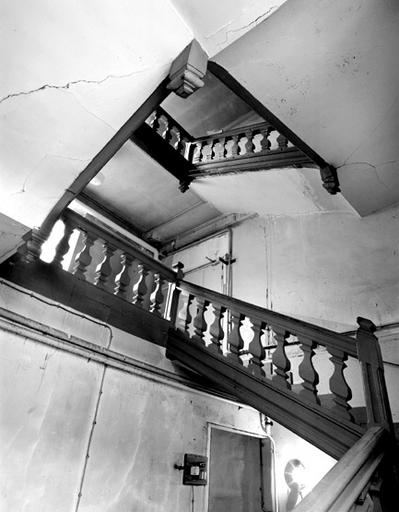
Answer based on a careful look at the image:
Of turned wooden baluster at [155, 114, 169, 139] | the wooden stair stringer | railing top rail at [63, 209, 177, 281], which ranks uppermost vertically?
turned wooden baluster at [155, 114, 169, 139]

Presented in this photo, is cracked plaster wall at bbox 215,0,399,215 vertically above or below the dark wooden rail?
above

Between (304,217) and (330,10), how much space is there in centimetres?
270

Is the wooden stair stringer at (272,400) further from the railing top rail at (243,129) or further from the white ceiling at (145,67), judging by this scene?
the railing top rail at (243,129)

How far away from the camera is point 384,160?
3.46m

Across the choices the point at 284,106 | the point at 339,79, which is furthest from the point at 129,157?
the point at 339,79

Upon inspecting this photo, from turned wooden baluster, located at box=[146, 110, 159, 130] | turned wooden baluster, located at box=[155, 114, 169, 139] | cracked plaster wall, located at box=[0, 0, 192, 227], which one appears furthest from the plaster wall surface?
cracked plaster wall, located at box=[0, 0, 192, 227]

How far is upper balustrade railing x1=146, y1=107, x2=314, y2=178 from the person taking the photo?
4098mm

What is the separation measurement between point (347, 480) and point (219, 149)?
169 inches

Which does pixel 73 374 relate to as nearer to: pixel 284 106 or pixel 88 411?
pixel 88 411

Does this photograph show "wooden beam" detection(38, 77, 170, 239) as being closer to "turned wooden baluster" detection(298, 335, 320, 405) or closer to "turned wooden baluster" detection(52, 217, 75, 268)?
"turned wooden baluster" detection(52, 217, 75, 268)

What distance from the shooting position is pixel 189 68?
5.84ft

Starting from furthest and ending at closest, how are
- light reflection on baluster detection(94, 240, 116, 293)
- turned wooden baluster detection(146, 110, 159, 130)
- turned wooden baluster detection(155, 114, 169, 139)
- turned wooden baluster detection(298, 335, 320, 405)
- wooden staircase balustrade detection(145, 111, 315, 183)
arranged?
turned wooden baluster detection(155, 114, 169, 139), turned wooden baluster detection(146, 110, 159, 130), wooden staircase balustrade detection(145, 111, 315, 183), light reflection on baluster detection(94, 240, 116, 293), turned wooden baluster detection(298, 335, 320, 405)

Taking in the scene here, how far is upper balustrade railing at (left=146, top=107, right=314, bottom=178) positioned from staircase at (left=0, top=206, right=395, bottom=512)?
1778 mm

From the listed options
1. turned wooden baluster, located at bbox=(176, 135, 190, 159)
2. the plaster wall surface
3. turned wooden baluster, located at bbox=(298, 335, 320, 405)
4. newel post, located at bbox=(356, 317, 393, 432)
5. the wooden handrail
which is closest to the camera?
the wooden handrail
